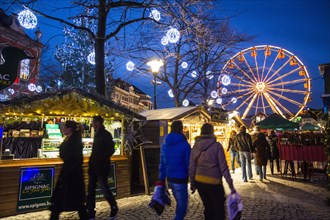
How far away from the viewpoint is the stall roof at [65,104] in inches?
236

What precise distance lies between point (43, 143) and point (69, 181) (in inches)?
142

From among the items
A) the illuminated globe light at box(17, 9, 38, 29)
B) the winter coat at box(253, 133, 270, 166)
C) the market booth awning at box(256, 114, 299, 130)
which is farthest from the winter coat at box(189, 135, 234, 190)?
the market booth awning at box(256, 114, 299, 130)

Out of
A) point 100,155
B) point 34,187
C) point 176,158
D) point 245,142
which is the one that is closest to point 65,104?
point 34,187

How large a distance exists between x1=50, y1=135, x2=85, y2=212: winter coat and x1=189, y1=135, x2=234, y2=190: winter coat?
1.84 meters

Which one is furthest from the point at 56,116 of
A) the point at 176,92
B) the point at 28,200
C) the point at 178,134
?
the point at 176,92

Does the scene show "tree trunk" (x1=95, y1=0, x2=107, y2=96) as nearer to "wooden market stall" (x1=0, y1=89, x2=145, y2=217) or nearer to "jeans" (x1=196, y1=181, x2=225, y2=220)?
"wooden market stall" (x1=0, y1=89, x2=145, y2=217)

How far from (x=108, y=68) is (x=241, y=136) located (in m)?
19.5

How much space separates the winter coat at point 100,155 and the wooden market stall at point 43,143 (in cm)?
197

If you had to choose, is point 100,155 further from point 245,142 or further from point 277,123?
point 277,123

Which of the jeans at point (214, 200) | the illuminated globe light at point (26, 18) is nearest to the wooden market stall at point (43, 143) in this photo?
the illuminated globe light at point (26, 18)

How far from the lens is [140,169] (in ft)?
29.6

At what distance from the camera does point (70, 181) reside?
4598 millimetres

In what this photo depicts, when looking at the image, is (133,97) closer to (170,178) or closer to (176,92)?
Result: (176,92)

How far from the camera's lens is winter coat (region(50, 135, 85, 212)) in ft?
14.9
